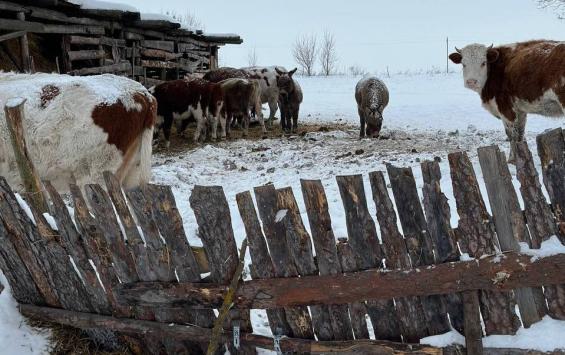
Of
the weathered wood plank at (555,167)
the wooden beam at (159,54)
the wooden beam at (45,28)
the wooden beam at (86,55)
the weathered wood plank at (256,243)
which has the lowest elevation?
the weathered wood plank at (256,243)

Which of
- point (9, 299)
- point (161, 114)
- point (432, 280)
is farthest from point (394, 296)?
point (161, 114)

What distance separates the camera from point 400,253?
283 centimetres

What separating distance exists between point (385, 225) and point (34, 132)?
4.32 m

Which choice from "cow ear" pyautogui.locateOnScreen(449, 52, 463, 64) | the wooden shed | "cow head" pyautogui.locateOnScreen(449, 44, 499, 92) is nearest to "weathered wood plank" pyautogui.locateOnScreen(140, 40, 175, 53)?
the wooden shed

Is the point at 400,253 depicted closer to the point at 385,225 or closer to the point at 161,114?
the point at 385,225

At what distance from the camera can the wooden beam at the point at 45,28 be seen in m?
10.8

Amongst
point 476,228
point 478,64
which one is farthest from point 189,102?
point 476,228

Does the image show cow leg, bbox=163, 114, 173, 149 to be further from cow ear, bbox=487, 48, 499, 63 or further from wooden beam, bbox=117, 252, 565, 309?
wooden beam, bbox=117, 252, 565, 309

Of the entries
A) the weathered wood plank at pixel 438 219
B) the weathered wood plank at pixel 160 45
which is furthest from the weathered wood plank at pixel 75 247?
the weathered wood plank at pixel 160 45

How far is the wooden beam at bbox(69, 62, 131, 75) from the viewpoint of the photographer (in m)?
13.4

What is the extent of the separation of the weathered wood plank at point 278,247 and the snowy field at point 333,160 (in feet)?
2.28

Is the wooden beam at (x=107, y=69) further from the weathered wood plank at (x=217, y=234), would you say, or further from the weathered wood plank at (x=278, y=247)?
the weathered wood plank at (x=278, y=247)

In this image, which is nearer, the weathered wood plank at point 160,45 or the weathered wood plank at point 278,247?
the weathered wood plank at point 278,247

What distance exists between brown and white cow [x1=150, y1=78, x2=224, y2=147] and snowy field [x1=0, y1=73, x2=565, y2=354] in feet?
4.55
